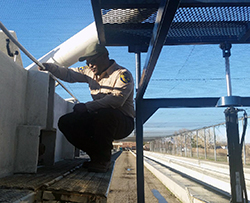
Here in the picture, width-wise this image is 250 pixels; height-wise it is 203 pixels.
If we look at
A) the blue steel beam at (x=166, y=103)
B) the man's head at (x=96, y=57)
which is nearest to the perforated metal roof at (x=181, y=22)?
the man's head at (x=96, y=57)

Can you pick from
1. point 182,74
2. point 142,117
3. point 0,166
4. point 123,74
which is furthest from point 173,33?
point 182,74

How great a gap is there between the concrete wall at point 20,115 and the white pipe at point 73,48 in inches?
63.8

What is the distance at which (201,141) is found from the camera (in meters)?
18.4

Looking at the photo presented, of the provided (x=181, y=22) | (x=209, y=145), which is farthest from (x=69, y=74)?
(x=209, y=145)

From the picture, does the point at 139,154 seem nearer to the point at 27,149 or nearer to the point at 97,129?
the point at 97,129

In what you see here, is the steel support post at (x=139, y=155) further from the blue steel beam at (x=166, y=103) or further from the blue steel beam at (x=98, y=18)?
the blue steel beam at (x=98, y=18)

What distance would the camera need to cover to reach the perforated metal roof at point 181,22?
169 cm

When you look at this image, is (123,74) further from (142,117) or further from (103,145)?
(103,145)

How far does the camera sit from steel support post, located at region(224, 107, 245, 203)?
182 centimetres

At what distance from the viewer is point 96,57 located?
8.58 ft

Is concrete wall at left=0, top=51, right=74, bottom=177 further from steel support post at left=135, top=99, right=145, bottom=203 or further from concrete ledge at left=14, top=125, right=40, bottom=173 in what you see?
steel support post at left=135, top=99, right=145, bottom=203

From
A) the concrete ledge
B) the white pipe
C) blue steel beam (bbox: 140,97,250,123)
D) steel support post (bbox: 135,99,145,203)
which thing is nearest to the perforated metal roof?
blue steel beam (bbox: 140,97,250,123)

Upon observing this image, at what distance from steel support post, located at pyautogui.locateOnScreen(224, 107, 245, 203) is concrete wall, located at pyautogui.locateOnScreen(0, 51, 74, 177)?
1.57m

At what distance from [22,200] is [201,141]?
18.2 metres
